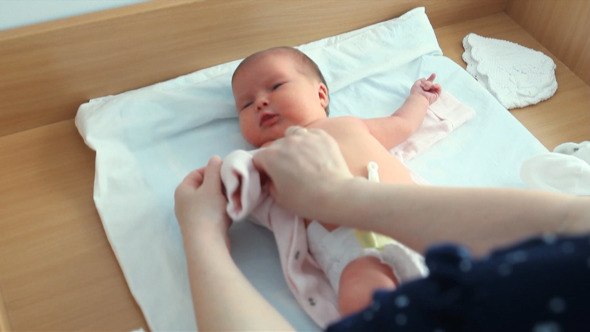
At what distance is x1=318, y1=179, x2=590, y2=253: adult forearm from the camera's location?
66 centimetres

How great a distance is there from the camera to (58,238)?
1022 mm

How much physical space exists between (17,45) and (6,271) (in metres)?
0.45

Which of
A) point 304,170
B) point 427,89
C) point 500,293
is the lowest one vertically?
point 427,89

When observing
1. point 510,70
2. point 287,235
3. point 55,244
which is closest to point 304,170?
point 287,235

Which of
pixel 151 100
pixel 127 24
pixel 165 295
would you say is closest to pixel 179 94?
pixel 151 100

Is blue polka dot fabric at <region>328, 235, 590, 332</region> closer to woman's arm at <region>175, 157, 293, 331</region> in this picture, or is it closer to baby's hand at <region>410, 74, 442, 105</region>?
woman's arm at <region>175, 157, 293, 331</region>

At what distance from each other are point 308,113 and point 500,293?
73 centimetres

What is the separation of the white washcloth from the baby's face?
51cm

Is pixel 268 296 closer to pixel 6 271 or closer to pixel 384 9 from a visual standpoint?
pixel 6 271

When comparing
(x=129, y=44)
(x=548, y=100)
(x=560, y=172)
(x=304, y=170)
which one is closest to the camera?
(x=304, y=170)

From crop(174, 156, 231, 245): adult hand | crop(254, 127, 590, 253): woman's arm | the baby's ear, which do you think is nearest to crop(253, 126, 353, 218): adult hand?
crop(254, 127, 590, 253): woman's arm

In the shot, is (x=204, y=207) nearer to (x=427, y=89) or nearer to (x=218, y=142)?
(x=218, y=142)

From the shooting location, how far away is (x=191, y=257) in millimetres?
846

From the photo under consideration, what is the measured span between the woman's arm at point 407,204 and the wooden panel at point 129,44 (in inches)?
17.9
